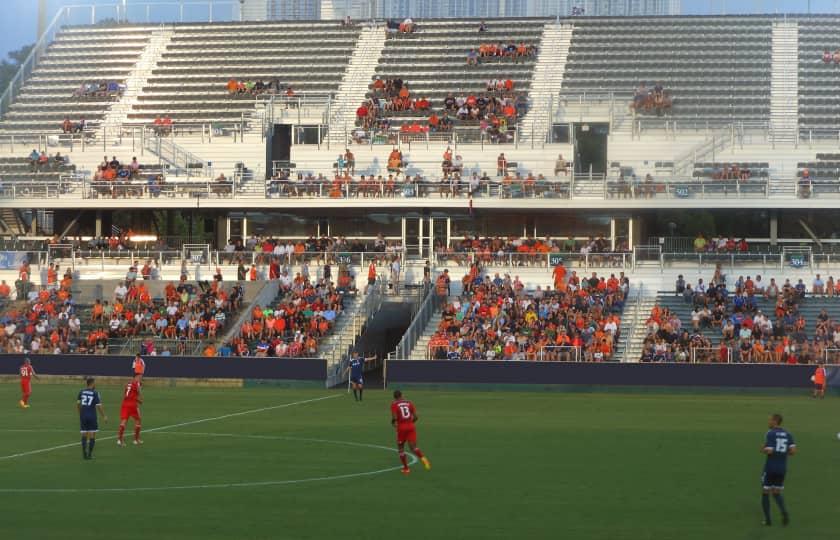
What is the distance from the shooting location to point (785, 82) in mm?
61094

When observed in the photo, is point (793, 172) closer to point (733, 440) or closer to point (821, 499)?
point (733, 440)

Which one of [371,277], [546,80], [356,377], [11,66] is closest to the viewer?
[356,377]

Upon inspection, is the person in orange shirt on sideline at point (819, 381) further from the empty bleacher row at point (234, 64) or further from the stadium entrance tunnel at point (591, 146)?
the empty bleacher row at point (234, 64)

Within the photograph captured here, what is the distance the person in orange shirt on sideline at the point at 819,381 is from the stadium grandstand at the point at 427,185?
113 inches

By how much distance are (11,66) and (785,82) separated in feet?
258

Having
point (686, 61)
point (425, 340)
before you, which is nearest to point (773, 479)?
point (425, 340)

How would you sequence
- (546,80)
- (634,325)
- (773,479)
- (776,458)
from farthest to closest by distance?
(546,80), (634,325), (773,479), (776,458)

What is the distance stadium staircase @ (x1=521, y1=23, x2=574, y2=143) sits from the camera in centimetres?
5947

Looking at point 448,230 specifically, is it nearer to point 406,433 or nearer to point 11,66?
point 406,433

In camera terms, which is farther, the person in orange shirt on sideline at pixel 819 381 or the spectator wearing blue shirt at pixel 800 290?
the spectator wearing blue shirt at pixel 800 290

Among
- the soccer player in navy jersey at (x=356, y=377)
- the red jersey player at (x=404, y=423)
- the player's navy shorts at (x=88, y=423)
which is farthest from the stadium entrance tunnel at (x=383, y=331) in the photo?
the red jersey player at (x=404, y=423)

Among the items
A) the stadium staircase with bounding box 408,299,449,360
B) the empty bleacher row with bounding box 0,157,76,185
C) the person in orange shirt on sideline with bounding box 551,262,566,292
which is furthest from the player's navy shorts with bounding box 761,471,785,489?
the empty bleacher row with bounding box 0,157,76,185

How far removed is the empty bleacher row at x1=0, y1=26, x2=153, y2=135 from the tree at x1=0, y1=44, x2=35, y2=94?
42.3m

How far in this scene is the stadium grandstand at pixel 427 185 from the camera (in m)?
48.3
